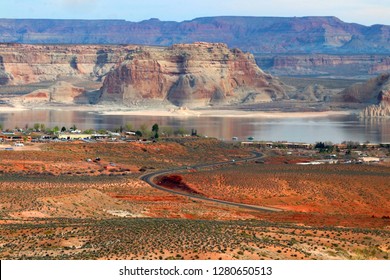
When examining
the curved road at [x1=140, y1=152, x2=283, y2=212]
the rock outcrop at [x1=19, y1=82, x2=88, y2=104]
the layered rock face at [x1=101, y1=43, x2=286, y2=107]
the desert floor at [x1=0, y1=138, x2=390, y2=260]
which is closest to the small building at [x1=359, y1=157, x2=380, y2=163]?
the desert floor at [x1=0, y1=138, x2=390, y2=260]

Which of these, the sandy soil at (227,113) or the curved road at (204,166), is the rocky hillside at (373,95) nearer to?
the sandy soil at (227,113)

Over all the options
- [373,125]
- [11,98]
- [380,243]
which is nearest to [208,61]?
[11,98]

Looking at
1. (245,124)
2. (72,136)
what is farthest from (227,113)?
(72,136)

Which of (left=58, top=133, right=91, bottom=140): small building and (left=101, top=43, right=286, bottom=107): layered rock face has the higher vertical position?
(left=101, top=43, right=286, bottom=107): layered rock face

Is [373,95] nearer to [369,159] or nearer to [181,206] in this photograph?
[369,159]

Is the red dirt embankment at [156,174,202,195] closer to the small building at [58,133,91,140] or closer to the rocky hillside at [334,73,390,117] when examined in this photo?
the small building at [58,133,91,140]

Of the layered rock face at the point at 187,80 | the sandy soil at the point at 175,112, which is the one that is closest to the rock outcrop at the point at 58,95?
the sandy soil at the point at 175,112

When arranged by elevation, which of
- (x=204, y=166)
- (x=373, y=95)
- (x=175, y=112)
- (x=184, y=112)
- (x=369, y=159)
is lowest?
(x=175, y=112)
